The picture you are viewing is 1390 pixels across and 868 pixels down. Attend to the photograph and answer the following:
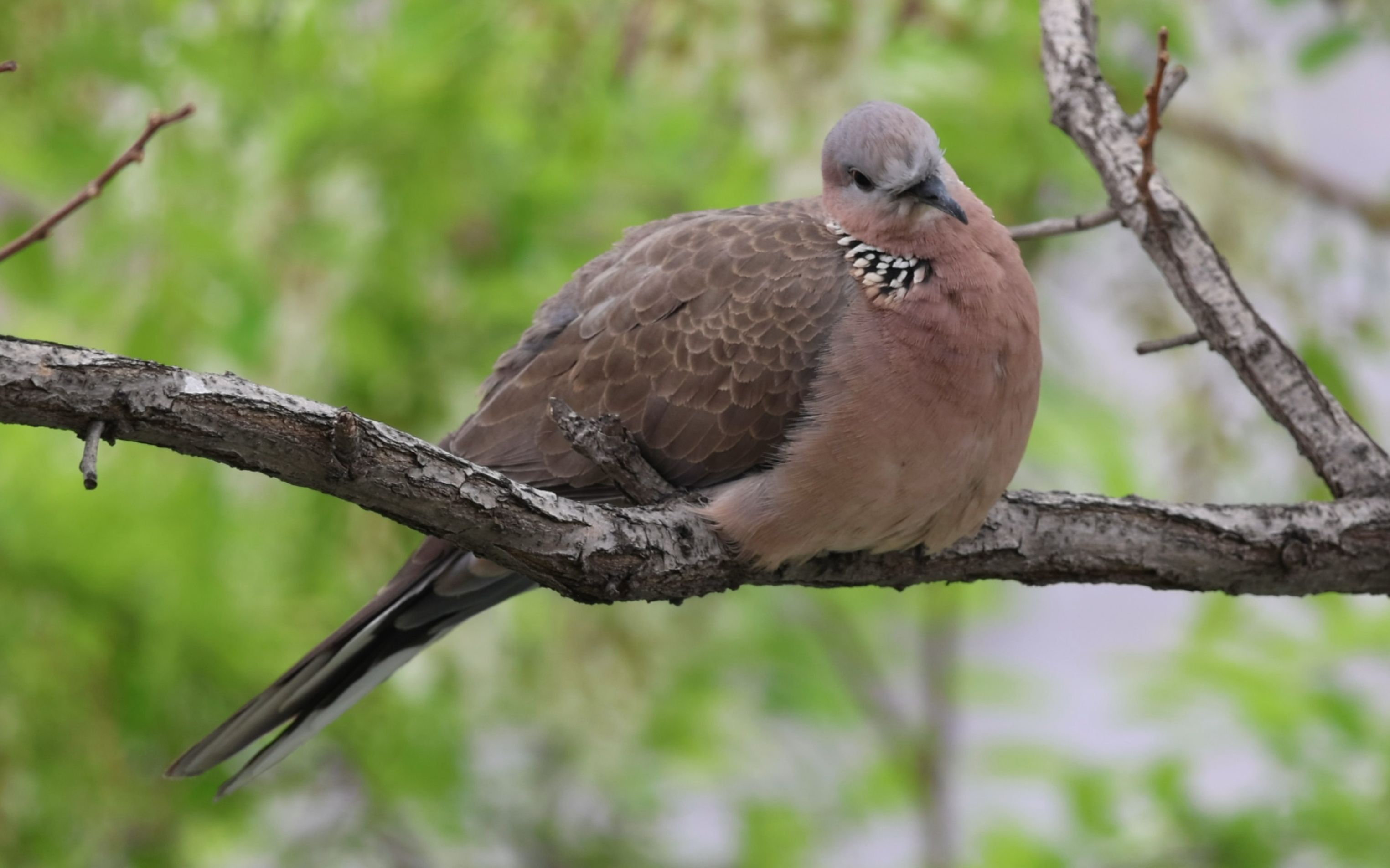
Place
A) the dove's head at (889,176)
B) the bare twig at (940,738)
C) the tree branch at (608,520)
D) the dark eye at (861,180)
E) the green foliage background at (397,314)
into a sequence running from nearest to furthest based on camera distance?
the tree branch at (608,520)
the dove's head at (889,176)
the dark eye at (861,180)
the green foliage background at (397,314)
the bare twig at (940,738)

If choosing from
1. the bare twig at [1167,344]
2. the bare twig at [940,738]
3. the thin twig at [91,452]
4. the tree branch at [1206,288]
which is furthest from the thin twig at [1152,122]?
the bare twig at [940,738]

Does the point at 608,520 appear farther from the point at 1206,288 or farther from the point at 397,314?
the point at 397,314

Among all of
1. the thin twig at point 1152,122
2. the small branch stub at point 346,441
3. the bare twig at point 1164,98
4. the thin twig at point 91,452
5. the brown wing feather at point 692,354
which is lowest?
the thin twig at point 91,452

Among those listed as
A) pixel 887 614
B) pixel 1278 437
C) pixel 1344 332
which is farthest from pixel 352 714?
pixel 1344 332

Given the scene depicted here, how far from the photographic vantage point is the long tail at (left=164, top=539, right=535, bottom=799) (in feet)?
10.5

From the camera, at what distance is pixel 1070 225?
Answer: 3781mm

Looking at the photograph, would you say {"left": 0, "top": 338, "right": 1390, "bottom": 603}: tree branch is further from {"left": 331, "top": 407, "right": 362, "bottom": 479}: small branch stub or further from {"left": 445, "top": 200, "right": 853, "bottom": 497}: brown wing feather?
{"left": 445, "top": 200, "right": 853, "bottom": 497}: brown wing feather

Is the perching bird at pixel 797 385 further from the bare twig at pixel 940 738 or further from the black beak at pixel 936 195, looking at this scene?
the bare twig at pixel 940 738

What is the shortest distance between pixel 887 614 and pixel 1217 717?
6.32ft

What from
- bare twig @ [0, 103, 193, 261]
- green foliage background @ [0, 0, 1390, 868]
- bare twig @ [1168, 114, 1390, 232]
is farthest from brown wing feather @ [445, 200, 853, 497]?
bare twig @ [1168, 114, 1390, 232]

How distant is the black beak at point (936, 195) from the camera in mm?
3119

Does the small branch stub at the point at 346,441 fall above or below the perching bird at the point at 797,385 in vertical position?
below

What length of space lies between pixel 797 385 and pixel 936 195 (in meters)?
0.55

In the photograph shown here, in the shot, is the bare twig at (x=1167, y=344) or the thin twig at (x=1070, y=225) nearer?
the bare twig at (x=1167, y=344)
